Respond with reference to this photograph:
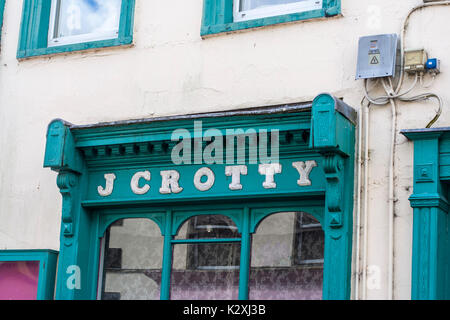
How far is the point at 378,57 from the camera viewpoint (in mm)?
7098

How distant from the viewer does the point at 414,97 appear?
7.02 meters

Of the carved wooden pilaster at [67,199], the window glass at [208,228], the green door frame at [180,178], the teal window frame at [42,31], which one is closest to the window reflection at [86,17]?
the teal window frame at [42,31]

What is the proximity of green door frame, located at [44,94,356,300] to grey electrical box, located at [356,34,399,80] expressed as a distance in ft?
1.09

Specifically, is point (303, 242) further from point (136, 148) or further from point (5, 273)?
point (5, 273)

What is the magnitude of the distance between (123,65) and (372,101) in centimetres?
248

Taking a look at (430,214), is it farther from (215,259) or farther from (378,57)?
(215,259)

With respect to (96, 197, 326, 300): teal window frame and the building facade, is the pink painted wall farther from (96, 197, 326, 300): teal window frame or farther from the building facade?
(96, 197, 326, 300): teal window frame

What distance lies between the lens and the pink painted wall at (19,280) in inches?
327

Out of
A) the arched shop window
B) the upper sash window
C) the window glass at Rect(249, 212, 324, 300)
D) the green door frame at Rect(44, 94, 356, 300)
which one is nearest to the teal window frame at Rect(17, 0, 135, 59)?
the green door frame at Rect(44, 94, 356, 300)

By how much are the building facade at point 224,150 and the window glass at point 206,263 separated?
0.04 ft

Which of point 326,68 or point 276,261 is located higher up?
point 326,68

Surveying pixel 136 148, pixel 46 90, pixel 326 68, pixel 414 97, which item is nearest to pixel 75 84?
pixel 46 90

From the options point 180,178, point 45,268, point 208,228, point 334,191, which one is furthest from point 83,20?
point 334,191

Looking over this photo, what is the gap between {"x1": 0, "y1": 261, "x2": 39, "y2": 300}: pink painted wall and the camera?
8.30 m
